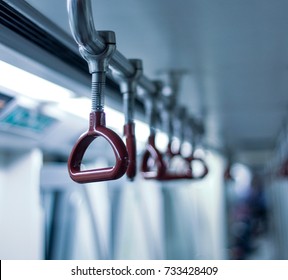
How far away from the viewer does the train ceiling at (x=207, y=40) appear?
3.39 feet

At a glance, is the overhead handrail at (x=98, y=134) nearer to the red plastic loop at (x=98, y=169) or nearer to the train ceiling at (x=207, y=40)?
the red plastic loop at (x=98, y=169)

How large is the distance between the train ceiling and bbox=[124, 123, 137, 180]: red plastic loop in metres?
0.30

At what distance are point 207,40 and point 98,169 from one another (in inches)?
26.9

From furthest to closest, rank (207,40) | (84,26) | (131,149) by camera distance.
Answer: (207,40) → (131,149) → (84,26)

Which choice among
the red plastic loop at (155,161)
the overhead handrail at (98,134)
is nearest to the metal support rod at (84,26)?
the overhead handrail at (98,134)

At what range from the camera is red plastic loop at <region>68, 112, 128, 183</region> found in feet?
2.45

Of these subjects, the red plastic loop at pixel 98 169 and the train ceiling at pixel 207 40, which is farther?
the train ceiling at pixel 207 40

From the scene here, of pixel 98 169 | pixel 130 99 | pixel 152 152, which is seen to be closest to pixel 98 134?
pixel 98 169

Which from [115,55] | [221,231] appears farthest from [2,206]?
[221,231]

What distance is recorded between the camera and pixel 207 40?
1.27 m

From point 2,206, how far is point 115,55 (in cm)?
136

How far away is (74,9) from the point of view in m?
0.72

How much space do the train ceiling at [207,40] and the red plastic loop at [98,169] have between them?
15.0 inches

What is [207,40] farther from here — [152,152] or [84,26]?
[84,26]
